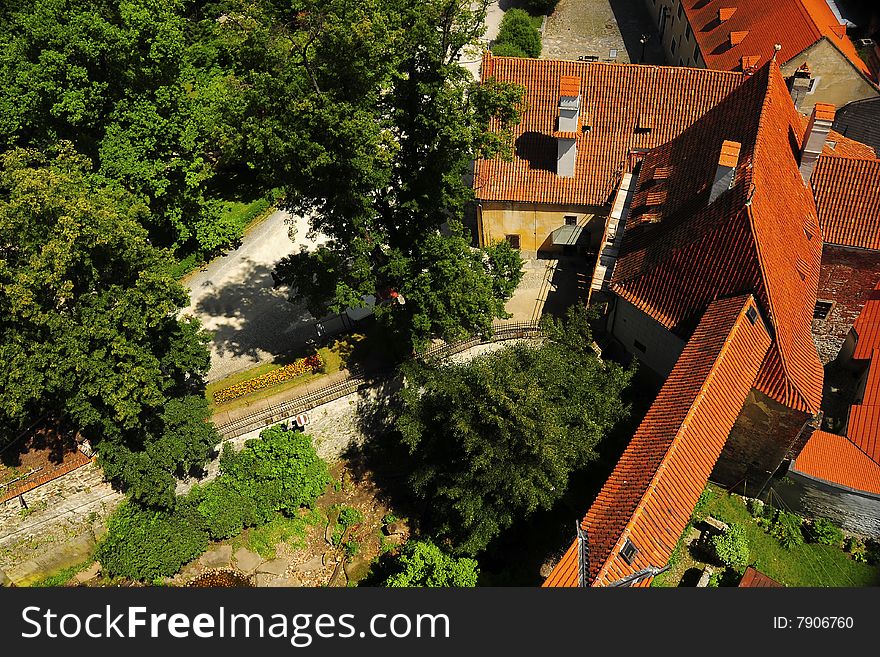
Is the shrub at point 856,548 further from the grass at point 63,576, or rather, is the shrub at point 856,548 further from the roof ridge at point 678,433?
the grass at point 63,576

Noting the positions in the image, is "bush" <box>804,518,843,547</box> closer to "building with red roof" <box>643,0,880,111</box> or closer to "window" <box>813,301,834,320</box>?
"window" <box>813,301,834,320</box>

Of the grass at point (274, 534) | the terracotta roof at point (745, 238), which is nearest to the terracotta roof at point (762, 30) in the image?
the terracotta roof at point (745, 238)

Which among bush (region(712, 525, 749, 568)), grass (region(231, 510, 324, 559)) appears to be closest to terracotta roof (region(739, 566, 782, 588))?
bush (region(712, 525, 749, 568))

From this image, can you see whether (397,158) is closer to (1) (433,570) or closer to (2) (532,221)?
(2) (532,221)

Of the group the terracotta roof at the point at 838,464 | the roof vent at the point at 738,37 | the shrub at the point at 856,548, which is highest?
the roof vent at the point at 738,37

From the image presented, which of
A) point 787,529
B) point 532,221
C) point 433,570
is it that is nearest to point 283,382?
point 433,570

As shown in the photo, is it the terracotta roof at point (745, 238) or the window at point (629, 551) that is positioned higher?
the terracotta roof at point (745, 238)
